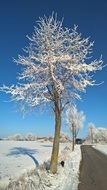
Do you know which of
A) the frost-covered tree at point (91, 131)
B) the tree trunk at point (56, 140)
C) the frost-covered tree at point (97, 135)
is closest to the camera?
the tree trunk at point (56, 140)

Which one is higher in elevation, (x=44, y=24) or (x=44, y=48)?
(x=44, y=24)

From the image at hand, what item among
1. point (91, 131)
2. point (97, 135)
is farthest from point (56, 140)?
point (91, 131)

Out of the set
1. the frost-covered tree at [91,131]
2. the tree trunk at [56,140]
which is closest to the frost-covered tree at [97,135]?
the frost-covered tree at [91,131]

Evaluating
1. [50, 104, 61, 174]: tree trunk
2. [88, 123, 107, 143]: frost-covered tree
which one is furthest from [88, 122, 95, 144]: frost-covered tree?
[50, 104, 61, 174]: tree trunk

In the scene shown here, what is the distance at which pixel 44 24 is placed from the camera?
1956 centimetres

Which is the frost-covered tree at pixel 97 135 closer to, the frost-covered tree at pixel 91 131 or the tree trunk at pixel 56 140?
the frost-covered tree at pixel 91 131

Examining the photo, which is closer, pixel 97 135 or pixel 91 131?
pixel 97 135

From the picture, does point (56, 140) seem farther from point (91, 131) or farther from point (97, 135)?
point (91, 131)

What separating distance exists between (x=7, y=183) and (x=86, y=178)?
577 centimetres

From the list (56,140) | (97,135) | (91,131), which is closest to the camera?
(56,140)

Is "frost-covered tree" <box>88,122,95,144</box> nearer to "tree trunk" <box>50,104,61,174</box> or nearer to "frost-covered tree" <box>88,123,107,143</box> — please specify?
"frost-covered tree" <box>88,123,107,143</box>

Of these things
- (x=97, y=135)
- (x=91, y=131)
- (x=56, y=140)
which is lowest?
(x=56, y=140)

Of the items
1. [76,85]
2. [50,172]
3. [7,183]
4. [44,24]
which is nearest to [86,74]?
[76,85]

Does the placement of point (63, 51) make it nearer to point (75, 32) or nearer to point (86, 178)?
point (75, 32)
